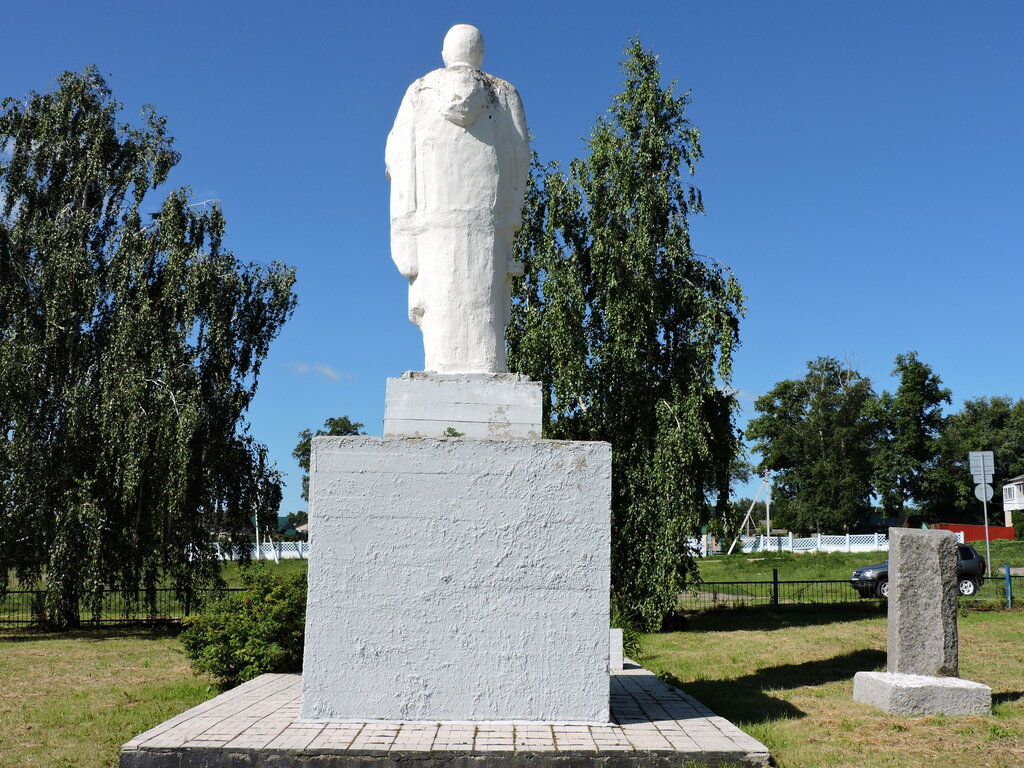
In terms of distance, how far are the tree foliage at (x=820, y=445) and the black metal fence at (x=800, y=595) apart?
84.2 ft

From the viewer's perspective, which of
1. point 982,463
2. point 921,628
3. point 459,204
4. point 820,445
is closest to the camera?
point 459,204

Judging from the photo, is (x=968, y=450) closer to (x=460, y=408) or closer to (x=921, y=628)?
(x=921, y=628)

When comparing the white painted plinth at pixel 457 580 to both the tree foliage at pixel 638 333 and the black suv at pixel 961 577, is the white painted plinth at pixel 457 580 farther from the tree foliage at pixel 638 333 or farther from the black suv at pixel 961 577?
the black suv at pixel 961 577

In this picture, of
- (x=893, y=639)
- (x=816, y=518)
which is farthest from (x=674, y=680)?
(x=816, y=518)

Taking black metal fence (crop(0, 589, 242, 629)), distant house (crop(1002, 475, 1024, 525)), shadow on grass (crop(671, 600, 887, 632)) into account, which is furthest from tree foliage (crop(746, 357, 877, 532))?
black metal fence (crop(0, 589, 242, 629))

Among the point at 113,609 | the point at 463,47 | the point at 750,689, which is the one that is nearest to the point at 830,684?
the point at 750,689

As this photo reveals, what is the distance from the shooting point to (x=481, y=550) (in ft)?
17.7

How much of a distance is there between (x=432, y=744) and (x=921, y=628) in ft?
15.8

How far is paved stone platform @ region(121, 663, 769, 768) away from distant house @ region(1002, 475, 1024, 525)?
5040 cm

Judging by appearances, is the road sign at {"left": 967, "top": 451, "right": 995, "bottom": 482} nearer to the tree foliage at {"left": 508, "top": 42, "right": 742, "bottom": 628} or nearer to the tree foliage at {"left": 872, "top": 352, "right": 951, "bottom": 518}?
the tree foliage at {"left": 508, "top": 42, "right": 742, "bottom": 628}

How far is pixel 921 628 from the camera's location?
25.2ft

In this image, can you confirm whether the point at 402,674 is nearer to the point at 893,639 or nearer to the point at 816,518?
the point at 893,639

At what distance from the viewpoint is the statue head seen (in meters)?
6.23

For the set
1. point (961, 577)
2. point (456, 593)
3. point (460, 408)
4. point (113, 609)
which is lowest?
point (113, 609)
